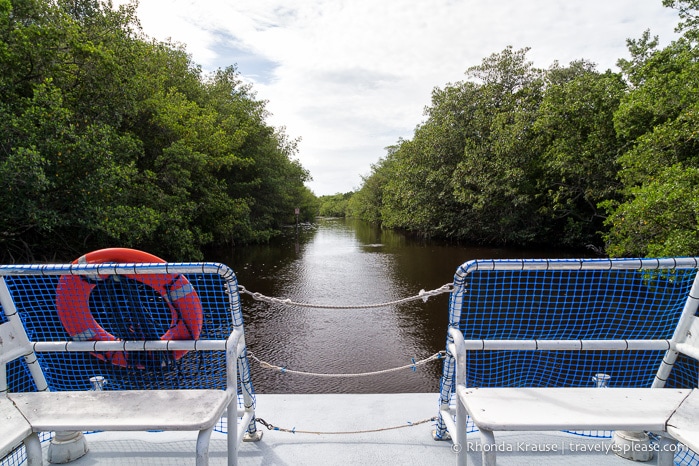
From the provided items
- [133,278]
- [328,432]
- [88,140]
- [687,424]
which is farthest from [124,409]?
[88,140]

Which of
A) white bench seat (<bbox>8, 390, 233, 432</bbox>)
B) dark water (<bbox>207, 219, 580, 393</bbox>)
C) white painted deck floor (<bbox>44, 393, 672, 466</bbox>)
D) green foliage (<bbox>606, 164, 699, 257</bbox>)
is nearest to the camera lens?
white bench seat (<bbox>8, 390, 233, 432</bbox>)

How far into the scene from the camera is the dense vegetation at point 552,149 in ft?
30.5

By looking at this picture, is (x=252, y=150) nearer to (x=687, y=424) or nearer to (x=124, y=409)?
(x=124, y=409)

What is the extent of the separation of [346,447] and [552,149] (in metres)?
16.1

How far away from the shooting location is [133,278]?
6.58ft

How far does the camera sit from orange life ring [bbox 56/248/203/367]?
1955 millimetres

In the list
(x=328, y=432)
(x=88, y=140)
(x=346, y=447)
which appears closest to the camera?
(x=346, y=447)

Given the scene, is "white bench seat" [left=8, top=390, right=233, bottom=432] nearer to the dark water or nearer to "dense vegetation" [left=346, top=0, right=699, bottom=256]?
the dark water

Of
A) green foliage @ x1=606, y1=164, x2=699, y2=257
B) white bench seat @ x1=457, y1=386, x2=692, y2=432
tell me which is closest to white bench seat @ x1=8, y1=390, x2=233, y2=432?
white bench seat @ x1=457, y1=386, x2=692, y2=432

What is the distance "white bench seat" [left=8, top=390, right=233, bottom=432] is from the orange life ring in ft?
1.43

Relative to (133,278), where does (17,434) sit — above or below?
below

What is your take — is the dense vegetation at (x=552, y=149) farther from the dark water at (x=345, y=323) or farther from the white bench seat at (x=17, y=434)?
the white bench seat at (x=17, y=434)

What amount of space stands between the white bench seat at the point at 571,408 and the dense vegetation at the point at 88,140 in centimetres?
766

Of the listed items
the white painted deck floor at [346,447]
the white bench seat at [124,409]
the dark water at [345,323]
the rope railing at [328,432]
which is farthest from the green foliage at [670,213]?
the white bench seat at [124,409]
